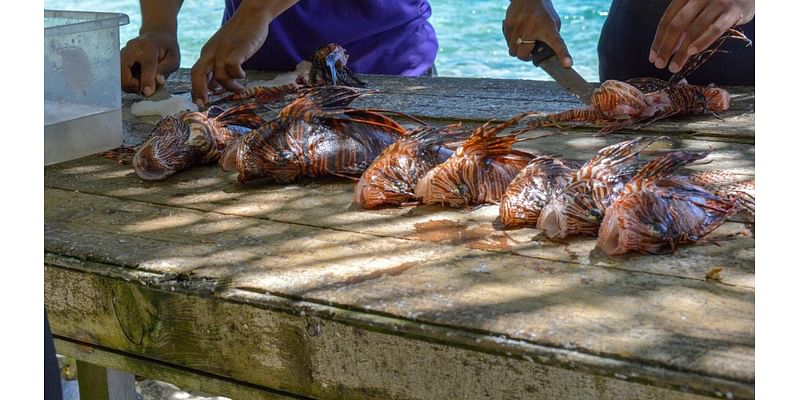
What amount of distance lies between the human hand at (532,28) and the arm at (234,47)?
0.88 m

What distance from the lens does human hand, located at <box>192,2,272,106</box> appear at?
3.46 meters

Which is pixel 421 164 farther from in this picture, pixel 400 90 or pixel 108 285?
pixel 400 90

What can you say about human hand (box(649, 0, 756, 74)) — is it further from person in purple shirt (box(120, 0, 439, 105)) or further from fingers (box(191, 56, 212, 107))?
fingers (box(191, 56, 212, 107))

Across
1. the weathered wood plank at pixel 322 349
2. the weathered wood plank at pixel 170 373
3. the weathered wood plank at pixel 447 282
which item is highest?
the weathered wood plank at pixel 447 282

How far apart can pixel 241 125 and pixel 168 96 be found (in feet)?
2.64

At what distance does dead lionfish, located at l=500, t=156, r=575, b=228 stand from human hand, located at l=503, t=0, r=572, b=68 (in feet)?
4.10

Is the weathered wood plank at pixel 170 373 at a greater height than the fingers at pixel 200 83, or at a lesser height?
lesser

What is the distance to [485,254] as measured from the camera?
1.72m

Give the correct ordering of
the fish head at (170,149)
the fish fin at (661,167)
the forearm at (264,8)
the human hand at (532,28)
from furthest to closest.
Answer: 1. the forearm at (264,8)
2. the human hand at (532,28)
3. the fish head at (170,149)
4. the fish fin at (661,167)

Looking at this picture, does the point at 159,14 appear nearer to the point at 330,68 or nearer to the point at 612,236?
the point at 330,68

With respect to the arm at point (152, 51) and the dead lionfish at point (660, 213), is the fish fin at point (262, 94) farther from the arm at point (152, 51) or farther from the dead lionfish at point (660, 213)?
the dead lionfish at point (660, 213)

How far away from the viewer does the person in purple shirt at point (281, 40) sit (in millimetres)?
3529

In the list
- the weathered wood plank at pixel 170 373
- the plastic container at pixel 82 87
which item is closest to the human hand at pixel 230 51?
the plastic container at pixel 82 87

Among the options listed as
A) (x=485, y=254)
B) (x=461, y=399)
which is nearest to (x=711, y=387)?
(x=461, y=399)
